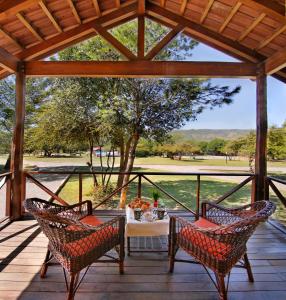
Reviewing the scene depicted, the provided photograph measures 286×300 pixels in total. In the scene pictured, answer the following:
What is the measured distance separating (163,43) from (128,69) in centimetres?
75

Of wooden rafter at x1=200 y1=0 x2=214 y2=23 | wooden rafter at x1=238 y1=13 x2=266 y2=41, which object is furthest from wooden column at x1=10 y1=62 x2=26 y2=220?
wooden rafter at x1=238 y1=13 x2=266 y2=41

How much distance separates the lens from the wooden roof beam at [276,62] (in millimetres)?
4012

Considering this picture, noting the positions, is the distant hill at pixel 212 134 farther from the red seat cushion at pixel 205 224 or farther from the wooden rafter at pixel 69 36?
the red seat cushion at pixel 205 224

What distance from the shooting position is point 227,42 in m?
4.71

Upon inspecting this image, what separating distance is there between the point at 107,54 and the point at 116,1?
122 inches

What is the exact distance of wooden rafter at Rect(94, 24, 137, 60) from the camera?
4.57 metres

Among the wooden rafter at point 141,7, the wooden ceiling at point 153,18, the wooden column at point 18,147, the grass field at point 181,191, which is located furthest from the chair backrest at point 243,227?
Answer: the grass field at point 181,191

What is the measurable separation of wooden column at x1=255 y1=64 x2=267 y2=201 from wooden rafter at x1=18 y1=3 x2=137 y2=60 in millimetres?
2551

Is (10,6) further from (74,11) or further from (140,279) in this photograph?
(140,279)

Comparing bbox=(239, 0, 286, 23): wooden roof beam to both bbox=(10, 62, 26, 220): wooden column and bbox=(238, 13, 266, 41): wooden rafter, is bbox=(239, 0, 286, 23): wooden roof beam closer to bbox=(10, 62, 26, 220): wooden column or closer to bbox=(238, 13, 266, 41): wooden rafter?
bbox=(238, 13, 266, 41): wooden rafter

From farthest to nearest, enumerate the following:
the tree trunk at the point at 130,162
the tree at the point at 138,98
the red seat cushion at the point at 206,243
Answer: the tree trunk at the point at 130,162
the tree at the point at 138,98
the red seat cushion at the point at 206,243

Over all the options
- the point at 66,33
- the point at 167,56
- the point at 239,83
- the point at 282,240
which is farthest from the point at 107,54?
the point at 282,240

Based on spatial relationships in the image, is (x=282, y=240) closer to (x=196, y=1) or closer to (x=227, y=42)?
(x=227, y=42)

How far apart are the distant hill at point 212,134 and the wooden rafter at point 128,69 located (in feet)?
13.9
